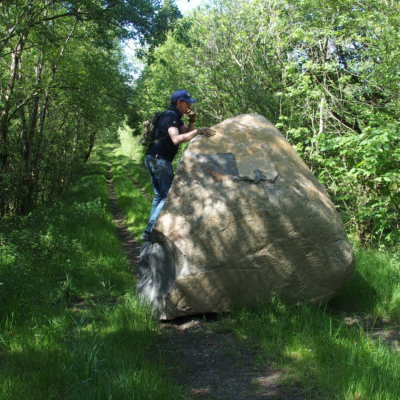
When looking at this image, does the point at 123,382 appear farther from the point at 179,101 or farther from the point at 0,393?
the point at 179,101

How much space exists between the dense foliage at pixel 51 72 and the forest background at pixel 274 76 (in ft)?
0.13

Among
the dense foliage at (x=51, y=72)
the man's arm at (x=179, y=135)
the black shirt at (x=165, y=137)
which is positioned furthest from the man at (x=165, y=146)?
A: the dense foliage at (x=51, y=72)

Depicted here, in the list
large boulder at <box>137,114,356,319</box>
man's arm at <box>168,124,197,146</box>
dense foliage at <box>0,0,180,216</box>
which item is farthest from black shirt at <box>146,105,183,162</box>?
dense foliage at <box>0,0,180,216</box>

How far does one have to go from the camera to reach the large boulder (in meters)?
3.22

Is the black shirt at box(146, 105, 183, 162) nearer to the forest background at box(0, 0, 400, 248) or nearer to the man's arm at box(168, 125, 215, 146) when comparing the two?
the man's arm at box(168, 125, 215, 146)

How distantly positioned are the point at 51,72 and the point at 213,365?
984cm

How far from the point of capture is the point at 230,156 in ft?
11.8

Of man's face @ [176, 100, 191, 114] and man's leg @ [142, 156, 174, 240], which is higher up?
man's face @ [176, 100, 191, 114]

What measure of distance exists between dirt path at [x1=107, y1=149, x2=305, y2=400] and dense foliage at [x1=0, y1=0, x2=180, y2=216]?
427 centimetres

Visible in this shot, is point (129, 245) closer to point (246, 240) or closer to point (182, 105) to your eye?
point (182, 105)

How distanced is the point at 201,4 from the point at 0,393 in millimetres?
10026

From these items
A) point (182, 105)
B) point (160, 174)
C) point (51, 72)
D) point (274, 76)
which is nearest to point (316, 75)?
point (274, 76)

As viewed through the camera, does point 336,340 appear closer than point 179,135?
Yes

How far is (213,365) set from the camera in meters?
2.68
